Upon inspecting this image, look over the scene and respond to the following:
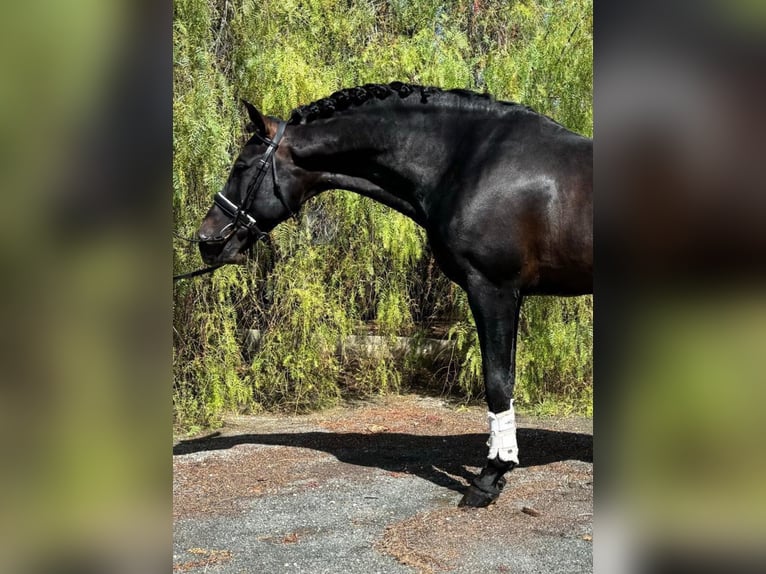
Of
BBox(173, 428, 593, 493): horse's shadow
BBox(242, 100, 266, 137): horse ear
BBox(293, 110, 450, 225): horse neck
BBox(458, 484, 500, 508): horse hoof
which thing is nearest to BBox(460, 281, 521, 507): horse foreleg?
BBox(458, 484, 500, 508): horse hoof

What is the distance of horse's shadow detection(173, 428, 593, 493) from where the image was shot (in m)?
4.75

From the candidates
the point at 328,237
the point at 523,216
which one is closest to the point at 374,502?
the point at 523,216

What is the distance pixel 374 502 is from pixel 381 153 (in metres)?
2.04

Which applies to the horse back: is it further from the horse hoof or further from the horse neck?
the horse hoof

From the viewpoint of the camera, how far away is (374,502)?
3.98m

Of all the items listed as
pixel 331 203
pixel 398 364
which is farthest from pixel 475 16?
pixel 398 364

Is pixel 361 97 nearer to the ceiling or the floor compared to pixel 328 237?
nearer to the ceiling

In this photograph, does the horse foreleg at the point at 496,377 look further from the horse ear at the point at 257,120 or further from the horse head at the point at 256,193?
the horse ear at the point at 257,120

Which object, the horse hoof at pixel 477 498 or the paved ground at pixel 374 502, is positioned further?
the horse hoof at pixel 477 498

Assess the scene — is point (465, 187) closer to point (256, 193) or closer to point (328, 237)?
point (256, 193)

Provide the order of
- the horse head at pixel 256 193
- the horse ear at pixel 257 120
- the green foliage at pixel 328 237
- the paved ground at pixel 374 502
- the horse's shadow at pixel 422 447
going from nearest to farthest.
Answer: the paved ground at pixel 374 502 → the horse ear at pixel 257 120 → the horse head at pixel 256 193 → the horse's shadow at pixel 422 447 → the green foliage at pixel 328 237

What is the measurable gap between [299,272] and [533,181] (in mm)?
3239

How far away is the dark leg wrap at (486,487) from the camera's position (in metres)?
3.86

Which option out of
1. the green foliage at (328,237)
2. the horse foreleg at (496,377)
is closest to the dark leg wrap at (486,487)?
the horse foreleg at (496,377)
